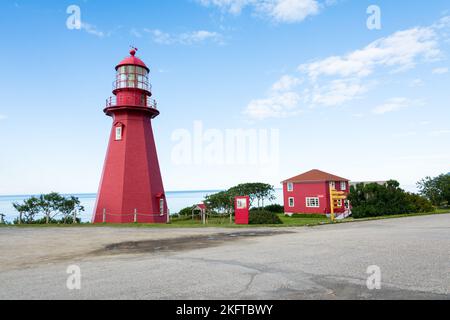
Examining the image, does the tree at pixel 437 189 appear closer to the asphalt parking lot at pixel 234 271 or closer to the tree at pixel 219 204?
the tree at pixel 219 204

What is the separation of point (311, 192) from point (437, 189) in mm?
23261

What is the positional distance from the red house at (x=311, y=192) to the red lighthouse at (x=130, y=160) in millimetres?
23251

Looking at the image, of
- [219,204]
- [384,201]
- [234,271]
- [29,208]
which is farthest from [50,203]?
[384,201]

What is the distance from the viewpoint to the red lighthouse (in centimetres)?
2547

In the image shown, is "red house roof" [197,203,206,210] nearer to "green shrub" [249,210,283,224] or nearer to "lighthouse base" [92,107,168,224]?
"lighthouse base" [92,107,168,224]

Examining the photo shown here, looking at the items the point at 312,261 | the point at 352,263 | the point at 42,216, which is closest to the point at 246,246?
the point at 312,261

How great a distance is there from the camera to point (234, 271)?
24.5 ft

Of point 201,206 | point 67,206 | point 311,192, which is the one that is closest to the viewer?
point 67,206

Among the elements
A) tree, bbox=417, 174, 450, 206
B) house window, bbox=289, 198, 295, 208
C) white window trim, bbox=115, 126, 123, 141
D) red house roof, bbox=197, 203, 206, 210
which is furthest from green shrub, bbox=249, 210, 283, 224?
tree, bbox=417, 174, 450, 206

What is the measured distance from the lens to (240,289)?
5.97 metres

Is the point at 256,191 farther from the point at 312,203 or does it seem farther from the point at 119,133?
the point at 119,133

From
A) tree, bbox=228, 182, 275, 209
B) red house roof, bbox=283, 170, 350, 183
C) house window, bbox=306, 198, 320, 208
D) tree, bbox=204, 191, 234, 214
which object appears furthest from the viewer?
tree, bbox=228, 182, 275, 209

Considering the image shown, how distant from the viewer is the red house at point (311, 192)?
42.1 metres

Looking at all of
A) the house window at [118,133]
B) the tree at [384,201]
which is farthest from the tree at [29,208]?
the tree at [384,201]
